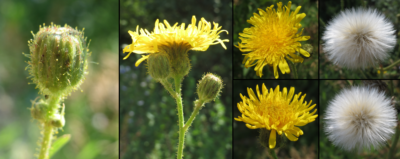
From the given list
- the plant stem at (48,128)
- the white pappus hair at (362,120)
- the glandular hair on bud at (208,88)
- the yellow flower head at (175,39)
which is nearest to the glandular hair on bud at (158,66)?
the yellow flower head at (175,39)

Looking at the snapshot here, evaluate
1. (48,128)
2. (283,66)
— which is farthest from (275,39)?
(48,128)

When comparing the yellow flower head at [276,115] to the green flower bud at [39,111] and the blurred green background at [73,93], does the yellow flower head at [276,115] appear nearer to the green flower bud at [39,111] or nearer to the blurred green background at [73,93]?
the green flower bud at [39,111]

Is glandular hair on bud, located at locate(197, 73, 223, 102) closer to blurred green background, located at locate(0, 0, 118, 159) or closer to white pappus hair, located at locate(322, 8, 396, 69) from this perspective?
white pappus hair, located at locate(322, 8, 396, 69)

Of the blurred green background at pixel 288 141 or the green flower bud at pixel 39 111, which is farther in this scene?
the blurred green background at pixel 288 141

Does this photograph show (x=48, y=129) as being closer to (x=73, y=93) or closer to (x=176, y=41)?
(x=176, y=41)

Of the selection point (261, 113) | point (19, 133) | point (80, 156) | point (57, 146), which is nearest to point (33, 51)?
point (57, 146)

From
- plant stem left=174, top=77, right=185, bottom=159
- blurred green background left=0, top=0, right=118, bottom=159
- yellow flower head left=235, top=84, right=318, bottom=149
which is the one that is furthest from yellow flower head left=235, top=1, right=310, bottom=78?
blurred green background left=0, top=0, right=118, bottom=159
